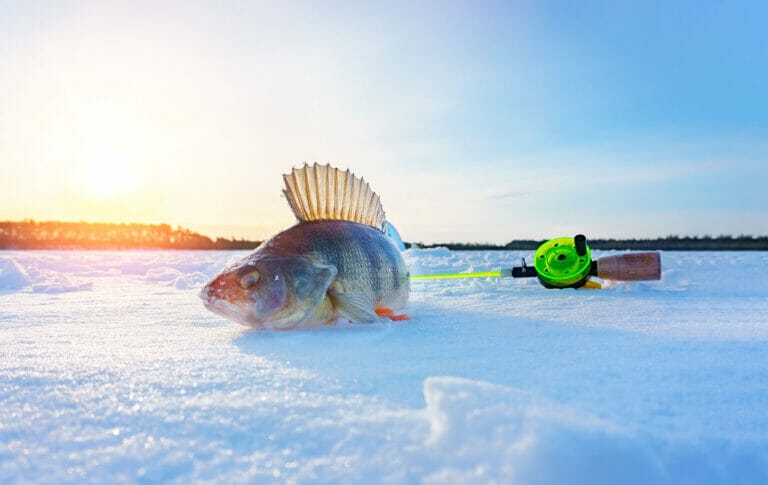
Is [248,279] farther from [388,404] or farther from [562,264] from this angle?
[562,264]

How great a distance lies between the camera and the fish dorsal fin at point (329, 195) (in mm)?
3135

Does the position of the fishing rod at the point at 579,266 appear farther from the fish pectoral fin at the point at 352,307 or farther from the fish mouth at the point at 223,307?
the fish mouth at the point at 223,307

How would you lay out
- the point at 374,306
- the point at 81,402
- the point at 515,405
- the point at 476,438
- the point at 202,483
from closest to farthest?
1. the point at 202,483
2. the point at 476,438
3. the point at 515,405
4. the point at 81,402
5. the point at 374,306

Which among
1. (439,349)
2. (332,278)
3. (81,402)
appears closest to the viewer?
(81,402)

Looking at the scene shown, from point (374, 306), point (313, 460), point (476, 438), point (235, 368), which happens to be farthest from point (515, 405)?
point (374, 306)

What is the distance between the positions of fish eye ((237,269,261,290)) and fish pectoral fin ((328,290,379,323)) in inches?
16.5

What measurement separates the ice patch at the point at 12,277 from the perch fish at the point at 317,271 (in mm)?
4240

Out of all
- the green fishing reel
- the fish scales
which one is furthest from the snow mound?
the green fishing reel

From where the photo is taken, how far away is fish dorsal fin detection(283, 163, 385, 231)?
313cm

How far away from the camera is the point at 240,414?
4.06 ft

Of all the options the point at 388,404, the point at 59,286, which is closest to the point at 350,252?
the point at 388,404

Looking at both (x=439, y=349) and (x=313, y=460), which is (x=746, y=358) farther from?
(x=313, y=460)

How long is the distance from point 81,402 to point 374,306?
180 cm

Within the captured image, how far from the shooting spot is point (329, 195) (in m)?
3.29
